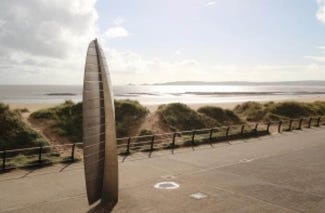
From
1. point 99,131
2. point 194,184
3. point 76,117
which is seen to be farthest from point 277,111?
point 99,131

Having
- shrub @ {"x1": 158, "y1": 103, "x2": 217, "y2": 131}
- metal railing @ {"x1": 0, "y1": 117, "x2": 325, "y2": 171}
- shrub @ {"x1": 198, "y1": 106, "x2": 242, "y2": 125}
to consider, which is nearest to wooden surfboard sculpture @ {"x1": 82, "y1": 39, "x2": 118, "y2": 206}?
metal railing @ {"x1": 0, "y1": 117, "x2": 325, "y2": 171}

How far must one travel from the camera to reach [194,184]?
13477 millimetres

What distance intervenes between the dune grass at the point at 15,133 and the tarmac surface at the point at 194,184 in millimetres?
7526

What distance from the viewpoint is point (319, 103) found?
5134 cm

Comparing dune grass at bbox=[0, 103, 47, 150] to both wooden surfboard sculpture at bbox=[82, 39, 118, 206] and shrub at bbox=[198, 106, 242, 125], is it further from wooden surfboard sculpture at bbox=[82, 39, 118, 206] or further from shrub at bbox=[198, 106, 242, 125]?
shrub at bbox=[198, 106, 242, 125]

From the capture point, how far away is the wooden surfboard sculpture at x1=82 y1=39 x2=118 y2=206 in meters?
10.6

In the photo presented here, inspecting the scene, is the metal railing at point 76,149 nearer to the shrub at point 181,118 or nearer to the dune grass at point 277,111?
the shrub at point 181,118

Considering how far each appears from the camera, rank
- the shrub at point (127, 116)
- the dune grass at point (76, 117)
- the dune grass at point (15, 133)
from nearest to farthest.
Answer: the dune grass at point (15, 133)
the dune grass at point (76, 117)
the shrub at point (127, 116)

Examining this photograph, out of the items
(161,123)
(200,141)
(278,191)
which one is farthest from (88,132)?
(161,123)

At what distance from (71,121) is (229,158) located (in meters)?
15.1

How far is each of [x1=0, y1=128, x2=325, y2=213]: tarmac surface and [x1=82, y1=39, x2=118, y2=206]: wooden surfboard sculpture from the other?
59cm

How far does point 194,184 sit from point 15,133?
1371 cm

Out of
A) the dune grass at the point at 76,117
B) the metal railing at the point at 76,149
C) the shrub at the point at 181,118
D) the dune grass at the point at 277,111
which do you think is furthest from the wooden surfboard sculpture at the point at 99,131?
the dune grass at the point at 277,111

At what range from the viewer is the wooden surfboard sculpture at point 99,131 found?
10578 millimetres
